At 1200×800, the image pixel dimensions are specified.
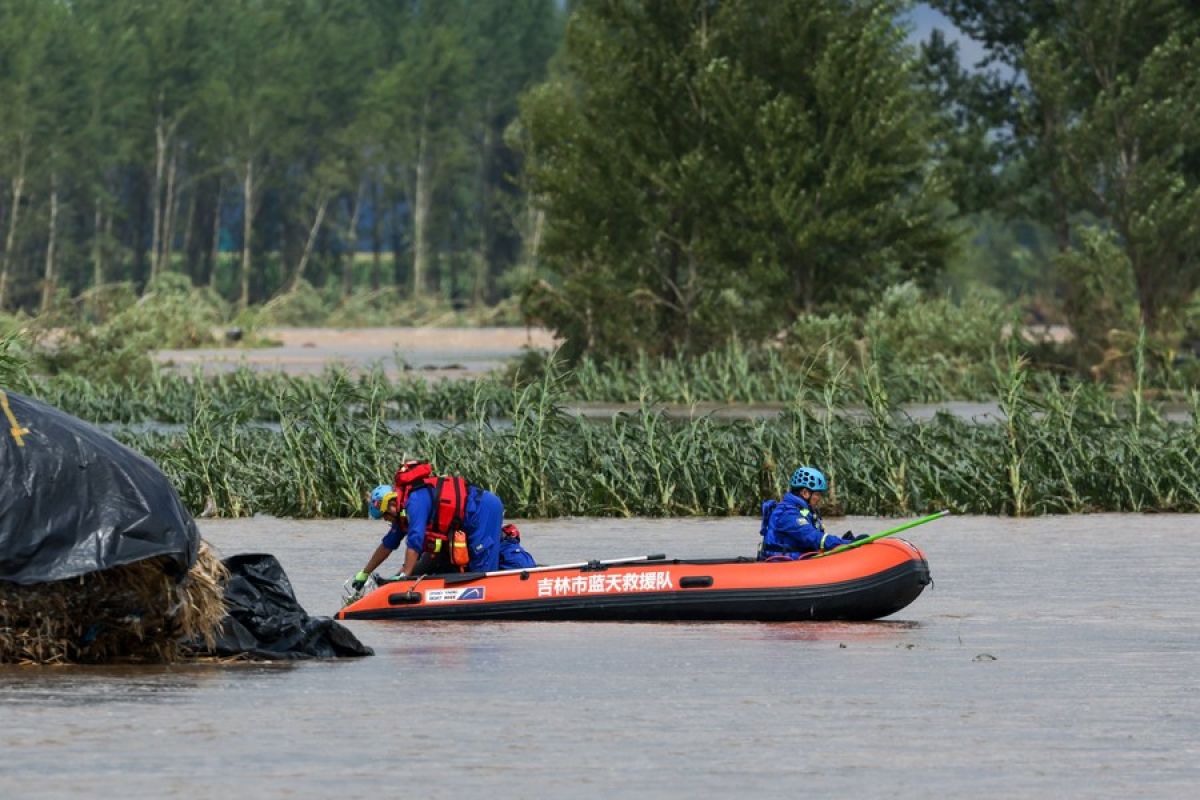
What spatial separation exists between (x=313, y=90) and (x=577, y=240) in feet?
187

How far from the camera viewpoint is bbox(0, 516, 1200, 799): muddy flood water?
9625mm

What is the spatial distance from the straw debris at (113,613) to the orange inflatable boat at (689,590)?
3119 millimetres

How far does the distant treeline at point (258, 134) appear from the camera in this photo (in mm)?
94750

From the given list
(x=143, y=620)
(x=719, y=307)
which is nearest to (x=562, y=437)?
(x=143, y=620)

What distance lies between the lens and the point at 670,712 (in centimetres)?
1157

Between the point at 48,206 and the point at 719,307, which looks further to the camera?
the point at 48,206

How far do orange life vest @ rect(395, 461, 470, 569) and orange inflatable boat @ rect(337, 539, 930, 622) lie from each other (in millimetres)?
357

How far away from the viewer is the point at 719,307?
4612cm

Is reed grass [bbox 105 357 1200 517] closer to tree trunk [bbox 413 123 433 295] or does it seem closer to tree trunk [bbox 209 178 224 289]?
tree trunk [bbox 413 123 433 295]

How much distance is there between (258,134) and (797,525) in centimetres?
8446

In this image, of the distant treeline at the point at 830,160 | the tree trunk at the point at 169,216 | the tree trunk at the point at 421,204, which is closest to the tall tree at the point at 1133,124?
the distant treeline at the point at 830,160

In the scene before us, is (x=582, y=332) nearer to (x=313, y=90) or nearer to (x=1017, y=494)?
(x=1017, y=494)

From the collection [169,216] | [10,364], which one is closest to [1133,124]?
[10,364]

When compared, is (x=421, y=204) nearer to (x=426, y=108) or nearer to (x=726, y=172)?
(x=426, y=108)
